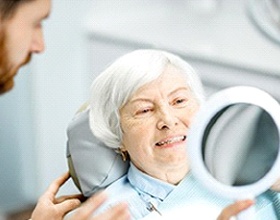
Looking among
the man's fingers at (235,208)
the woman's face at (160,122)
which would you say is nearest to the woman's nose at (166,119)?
the woman's face at (160,122)

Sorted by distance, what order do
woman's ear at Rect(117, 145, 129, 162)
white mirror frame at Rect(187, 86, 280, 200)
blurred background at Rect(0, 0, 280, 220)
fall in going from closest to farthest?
1. white mirror frame at Rect(187, 86, 280, 200)
2. woman's ear at Rect(117, 145, 129, 162)
3. blurred background at Rect(0, 0, 280, 220)

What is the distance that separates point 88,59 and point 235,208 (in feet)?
1.79

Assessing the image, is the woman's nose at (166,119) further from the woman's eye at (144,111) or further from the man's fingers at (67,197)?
the man's fingers at (67,197)

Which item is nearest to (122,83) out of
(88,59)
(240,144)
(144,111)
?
(144,111)

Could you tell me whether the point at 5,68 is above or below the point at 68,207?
above

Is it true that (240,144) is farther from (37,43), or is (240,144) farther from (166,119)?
(37,43)

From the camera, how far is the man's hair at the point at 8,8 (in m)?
0.75

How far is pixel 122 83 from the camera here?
0.83 meters

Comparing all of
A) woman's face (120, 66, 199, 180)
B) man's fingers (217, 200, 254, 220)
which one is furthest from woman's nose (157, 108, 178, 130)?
man's fingers (217, 200, 254, 220)

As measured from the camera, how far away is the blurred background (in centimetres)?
124

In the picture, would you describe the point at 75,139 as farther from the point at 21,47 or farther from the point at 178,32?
the point at 178,32

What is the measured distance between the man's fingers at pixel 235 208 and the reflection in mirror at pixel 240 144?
24 millimetres

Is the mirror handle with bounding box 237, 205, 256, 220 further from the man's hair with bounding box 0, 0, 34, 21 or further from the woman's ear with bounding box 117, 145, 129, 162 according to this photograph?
the man's hair with bounding box 0, 0, 34, 21

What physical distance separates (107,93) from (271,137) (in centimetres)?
18
